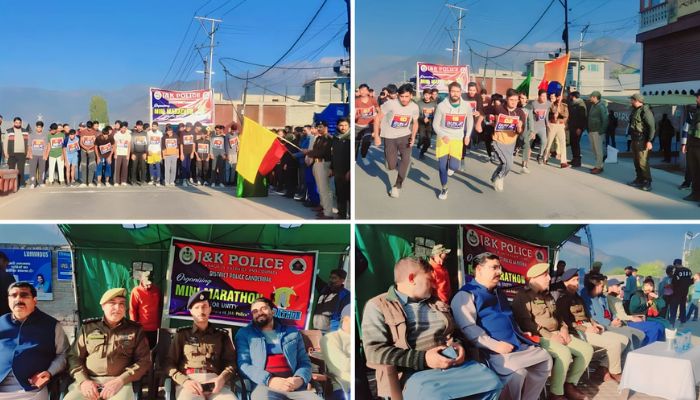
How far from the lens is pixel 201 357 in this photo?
11.0 ft

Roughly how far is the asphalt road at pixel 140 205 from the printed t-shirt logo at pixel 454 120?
0.90 meters

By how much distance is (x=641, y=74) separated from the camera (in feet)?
12.4

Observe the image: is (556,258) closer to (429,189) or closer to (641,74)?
(429,189)

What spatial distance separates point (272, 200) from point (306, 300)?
0.58 m

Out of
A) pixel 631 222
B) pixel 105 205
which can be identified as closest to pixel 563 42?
pixel 631 222

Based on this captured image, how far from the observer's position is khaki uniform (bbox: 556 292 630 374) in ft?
12.0

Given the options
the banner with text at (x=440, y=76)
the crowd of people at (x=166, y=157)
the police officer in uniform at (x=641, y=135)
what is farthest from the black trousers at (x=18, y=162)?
the police officer in uniform at (x=641, y=135)

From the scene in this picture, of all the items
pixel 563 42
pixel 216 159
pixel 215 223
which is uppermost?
pixel 563 42

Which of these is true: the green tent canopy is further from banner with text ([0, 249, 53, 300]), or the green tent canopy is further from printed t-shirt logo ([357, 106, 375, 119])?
printed t-shirt logo ([357, 106, 375, 119])

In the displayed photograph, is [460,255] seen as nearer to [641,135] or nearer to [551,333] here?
[551,333]

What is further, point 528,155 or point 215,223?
point 528,155

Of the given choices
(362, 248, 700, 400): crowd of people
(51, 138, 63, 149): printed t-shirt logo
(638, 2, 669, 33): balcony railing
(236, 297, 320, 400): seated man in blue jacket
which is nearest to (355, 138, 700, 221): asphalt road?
(362, 248, 700, 400): crowd of people

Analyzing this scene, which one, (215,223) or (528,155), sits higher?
(528,155)

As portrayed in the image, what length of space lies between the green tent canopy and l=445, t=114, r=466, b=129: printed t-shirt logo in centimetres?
81
